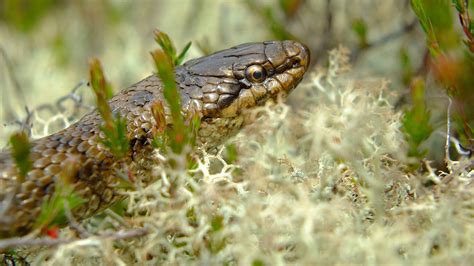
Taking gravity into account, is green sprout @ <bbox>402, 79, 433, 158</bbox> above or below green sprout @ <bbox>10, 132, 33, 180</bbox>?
below

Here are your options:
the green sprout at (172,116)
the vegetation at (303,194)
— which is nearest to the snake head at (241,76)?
the vegetation at (303,194)

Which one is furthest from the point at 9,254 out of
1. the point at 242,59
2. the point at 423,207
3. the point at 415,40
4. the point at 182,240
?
the point at 415,40

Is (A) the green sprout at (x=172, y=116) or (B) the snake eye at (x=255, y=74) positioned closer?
(A) the green sprout at (x=172, y=116)

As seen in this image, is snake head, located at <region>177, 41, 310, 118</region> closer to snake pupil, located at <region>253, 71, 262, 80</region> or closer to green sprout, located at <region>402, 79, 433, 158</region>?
snake pupil, located at <region>253, 71, 262, 80</region>

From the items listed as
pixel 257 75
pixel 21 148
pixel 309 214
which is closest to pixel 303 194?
pixel 309 214

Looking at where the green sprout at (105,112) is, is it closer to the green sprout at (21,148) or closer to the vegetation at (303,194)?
the vegetation at (303,194)

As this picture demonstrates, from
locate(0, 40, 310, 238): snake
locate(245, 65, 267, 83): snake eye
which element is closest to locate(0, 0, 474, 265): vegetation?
locate(0, 40, 310, 238): snake

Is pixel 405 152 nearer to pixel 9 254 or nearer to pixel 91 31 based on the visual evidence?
pixel 9 254

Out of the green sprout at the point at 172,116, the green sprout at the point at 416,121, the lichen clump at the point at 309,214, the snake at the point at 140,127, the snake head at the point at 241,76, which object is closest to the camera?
the lichen clump at the point at 309,214
